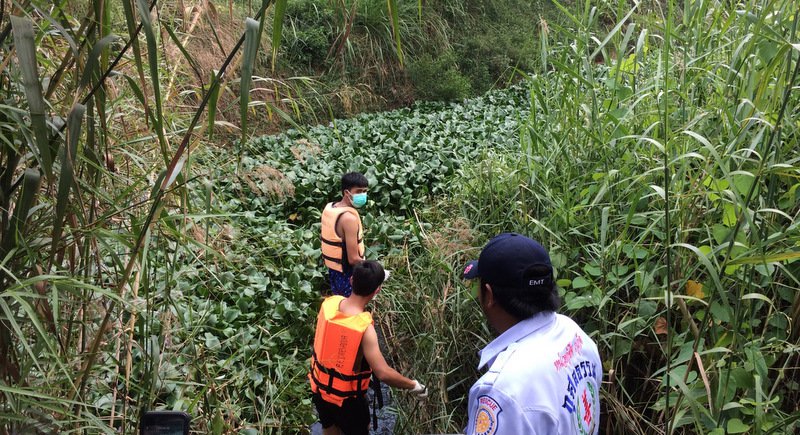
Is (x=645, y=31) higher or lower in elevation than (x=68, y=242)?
higher

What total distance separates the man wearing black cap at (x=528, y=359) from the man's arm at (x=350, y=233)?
2.92m

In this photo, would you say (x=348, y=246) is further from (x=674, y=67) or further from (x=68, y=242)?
(x=68, y=242)

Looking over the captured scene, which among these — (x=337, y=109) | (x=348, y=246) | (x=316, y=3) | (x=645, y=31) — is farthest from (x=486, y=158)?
(x=316, y=3)

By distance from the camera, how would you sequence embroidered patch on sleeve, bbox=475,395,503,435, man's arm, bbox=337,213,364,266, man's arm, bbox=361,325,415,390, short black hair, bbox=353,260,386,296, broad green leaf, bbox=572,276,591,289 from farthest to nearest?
man's arm, bbox=337,213,364,266, short black hair, bbox=353,260,386,296, man's arm, bbox=361,325,415,390, broad green leaf, bbox=572,276,591,289, embroidered patch on sleeve, bbox=475,395,503,435

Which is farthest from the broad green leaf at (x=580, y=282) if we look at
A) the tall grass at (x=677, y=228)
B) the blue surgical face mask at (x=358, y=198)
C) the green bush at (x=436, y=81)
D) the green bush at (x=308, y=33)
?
the green bush at (x=436, y=81)

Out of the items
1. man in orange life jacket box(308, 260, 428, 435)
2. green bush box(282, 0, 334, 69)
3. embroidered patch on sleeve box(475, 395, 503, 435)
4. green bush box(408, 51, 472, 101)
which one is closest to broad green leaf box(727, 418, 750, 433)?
embroidered patch on sleeve box(475, 395, 503, 435)

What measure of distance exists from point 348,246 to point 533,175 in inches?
63.1

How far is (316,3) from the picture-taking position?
43.4ft

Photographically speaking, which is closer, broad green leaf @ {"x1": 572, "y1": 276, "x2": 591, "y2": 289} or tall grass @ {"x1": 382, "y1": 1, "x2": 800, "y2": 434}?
tall grass @ {"x1": 382, "y1": 1, "x2": 800, "y2": 434}

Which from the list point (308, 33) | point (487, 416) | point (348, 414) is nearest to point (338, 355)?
point (348, 414)

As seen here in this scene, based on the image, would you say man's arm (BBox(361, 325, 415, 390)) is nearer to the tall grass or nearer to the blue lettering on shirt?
the tall grass

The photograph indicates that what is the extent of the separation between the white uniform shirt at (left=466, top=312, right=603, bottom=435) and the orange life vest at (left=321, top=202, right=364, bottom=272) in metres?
3.15

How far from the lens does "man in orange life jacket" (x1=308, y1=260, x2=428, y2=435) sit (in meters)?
3.65

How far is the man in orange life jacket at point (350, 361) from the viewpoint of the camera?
12.0 feet
